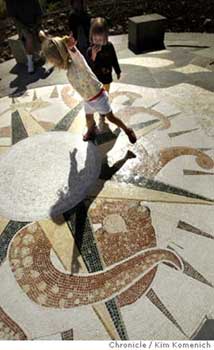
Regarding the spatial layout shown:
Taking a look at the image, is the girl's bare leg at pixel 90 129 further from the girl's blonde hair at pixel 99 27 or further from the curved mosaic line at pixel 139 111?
the girl's blonde hair at pixel 99 27

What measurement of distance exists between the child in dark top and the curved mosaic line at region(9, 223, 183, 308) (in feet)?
8.35

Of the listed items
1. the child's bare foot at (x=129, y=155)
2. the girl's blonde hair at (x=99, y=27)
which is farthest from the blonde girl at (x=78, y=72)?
the girl's blonde hair at (x=99, y=27)

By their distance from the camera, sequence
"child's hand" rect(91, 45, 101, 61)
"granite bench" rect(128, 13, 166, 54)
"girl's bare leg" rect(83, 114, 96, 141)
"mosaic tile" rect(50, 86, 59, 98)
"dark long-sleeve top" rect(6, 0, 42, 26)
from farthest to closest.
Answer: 1. "granite bench" rect(128, 13, 166, 54)
2. "dark long-sleeve top" rect(6, 0, 42, 26)
3. "mosaic tile" rect(50, 86, 59, 98)
4. "girl's bare leg" rect(83, 114, 96, 141)
5. "child's hand" rect(91, 45, 101, 61)

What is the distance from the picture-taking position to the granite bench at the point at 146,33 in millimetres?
7355

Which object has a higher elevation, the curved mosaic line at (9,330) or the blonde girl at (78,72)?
the blonde girl at (78,72)

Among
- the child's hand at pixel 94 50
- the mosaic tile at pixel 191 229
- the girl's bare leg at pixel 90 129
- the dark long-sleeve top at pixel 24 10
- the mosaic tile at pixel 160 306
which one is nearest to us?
the mosaic tile at pixel 160 306

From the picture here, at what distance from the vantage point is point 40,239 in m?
3.65

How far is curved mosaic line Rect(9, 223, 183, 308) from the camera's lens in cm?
312

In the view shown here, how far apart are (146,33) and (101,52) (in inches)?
129

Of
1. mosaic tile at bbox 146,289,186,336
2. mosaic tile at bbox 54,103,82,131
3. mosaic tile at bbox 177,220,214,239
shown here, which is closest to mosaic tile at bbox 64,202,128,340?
mosaic tile at bbox 146,289,186,336

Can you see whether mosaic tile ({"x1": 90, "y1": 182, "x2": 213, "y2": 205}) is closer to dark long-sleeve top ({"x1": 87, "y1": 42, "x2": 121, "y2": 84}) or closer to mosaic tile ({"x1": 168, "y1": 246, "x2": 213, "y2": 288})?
mosaic tile ({"x1": 168, "y1": 246, "x2": 213, "y2": 288})

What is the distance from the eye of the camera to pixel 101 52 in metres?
4.61

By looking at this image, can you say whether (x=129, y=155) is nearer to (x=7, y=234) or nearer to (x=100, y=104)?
(x=100, y=104)

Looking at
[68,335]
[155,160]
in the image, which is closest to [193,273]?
[68,335]
